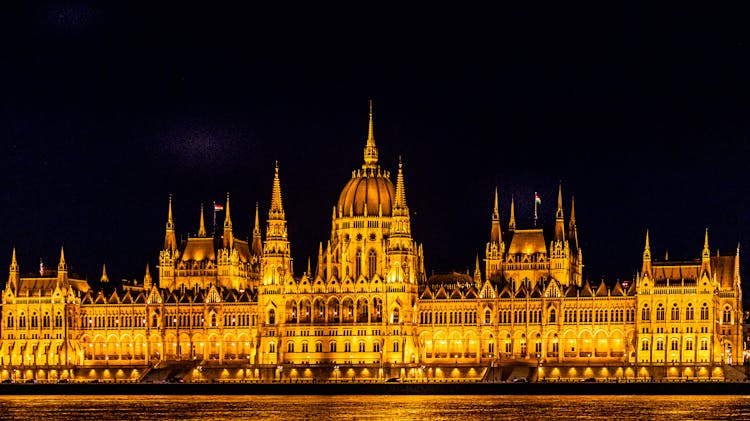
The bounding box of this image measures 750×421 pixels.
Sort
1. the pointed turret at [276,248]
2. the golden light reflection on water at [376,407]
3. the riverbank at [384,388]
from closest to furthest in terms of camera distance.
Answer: the golden light reflection on water at [376,407]
the riverbank at [384,388]
the pointed turret at [276,248]

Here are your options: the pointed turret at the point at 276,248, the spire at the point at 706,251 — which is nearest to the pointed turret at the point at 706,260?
the spire at the point at 706,251

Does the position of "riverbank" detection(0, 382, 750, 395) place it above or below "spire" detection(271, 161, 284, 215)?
below

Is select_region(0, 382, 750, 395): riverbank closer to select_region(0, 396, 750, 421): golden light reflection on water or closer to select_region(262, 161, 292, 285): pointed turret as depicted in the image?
select_region(0, 396, 750, 421): golden light reflection on water

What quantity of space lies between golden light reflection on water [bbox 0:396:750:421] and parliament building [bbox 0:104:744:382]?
60.9 feet

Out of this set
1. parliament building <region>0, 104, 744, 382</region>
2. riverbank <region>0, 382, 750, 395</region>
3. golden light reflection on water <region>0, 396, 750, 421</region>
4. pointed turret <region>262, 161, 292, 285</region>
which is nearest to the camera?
golden light reflection on water <region>0, 396, 750, 421</region>

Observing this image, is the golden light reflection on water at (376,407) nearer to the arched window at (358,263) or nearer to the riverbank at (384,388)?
the riverbank at (384,388)

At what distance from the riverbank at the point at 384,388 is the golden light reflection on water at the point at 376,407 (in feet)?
14.9

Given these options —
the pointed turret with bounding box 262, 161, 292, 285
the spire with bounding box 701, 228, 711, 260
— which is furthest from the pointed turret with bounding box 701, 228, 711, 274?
the pointed turret with bounding box 262, 161, 292, 285

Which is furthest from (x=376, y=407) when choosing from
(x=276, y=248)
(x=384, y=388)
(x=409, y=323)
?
(x=276, y=248)

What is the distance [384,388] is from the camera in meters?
174

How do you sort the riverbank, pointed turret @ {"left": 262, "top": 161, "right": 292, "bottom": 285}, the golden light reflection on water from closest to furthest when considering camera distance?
the golden light reflection on water < the riverbank < pointed turret @ {"left": 262, "top": 161, "right": 292, "bottom": 285}

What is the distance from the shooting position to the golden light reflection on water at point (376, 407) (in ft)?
466

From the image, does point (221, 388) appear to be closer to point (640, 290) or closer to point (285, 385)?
point (285, 385)

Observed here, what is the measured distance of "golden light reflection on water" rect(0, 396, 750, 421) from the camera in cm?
14212
